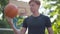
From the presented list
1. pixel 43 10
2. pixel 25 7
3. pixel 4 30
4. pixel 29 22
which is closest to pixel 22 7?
pixel 25 7

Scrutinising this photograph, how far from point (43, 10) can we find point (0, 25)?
1755mm

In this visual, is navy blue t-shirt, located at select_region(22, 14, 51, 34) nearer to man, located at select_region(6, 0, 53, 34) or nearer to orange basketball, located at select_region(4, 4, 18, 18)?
man, located at select_region(6, 0, 53, 34)

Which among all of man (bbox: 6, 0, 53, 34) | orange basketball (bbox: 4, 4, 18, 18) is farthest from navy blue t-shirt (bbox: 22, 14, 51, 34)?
orange basketball (bbox: 4, 4, 18, 18)

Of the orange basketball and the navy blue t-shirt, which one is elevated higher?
the orange basketball

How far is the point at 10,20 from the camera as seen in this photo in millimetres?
2205

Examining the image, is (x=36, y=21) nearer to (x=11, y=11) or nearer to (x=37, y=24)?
(x=37, y=24)

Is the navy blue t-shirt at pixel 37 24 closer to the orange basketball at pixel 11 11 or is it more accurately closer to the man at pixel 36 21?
the man at pixel 36 21

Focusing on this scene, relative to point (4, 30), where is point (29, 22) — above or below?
above

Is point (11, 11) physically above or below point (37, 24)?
above

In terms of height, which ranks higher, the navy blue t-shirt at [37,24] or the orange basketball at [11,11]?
the orange basketball at [11,11]

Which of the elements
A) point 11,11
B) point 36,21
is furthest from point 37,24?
point 11,11

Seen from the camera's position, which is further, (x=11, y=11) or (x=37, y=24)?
(x=11, y=11)

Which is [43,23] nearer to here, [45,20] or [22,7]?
[45,20]

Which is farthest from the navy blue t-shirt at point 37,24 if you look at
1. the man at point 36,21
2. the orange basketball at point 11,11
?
the orange basketball at point 11,11
